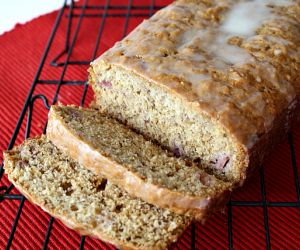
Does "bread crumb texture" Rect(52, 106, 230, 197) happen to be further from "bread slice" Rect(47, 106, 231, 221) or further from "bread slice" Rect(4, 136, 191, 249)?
"bread slice" Rect(4, 136, 191, 249)

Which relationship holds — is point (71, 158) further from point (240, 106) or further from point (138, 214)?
point (240, 106)

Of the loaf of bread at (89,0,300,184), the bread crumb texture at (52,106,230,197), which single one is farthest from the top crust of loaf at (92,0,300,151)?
the bread crumb texture at (52,106,230,197)

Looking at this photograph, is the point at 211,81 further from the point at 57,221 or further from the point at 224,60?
the point at 57,221

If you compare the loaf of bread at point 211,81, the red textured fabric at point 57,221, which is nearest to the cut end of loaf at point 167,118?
the loaf of bread at point 211,81

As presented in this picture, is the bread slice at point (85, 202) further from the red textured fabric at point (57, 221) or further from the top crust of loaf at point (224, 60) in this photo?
the top crust of loaf at point (224, 60)

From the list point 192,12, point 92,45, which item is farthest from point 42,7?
point 192,12
